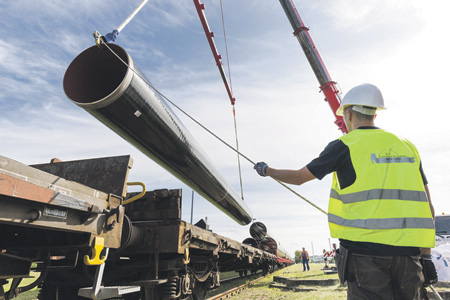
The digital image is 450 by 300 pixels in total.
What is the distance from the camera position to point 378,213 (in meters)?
1.83

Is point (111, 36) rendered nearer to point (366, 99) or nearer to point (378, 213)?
point (366, 99)

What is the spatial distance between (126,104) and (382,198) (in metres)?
2.86

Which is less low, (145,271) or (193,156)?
(193,156)

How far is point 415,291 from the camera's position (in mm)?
1743

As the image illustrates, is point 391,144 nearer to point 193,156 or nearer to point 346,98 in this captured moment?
point 346,98

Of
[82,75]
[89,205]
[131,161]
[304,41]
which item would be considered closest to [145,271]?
[131,161]

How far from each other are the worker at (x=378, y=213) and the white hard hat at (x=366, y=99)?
0.61ft

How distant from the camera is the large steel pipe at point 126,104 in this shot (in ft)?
11.0

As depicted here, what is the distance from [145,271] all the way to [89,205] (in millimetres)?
2257

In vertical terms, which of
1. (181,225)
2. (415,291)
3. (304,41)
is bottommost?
(415,291)

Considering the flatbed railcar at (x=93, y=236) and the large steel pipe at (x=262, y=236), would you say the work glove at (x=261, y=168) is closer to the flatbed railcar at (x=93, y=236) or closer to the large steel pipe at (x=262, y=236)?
the flatbed railcar at (x=93, y=236)

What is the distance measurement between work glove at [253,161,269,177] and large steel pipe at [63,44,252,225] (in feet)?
5.70

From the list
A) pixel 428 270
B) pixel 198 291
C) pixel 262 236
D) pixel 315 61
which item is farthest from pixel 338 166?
pixel 262 236

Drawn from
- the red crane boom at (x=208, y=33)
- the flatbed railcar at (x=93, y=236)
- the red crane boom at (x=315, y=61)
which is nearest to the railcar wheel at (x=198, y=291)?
the flatbed railcar at (x=93, y=236)
